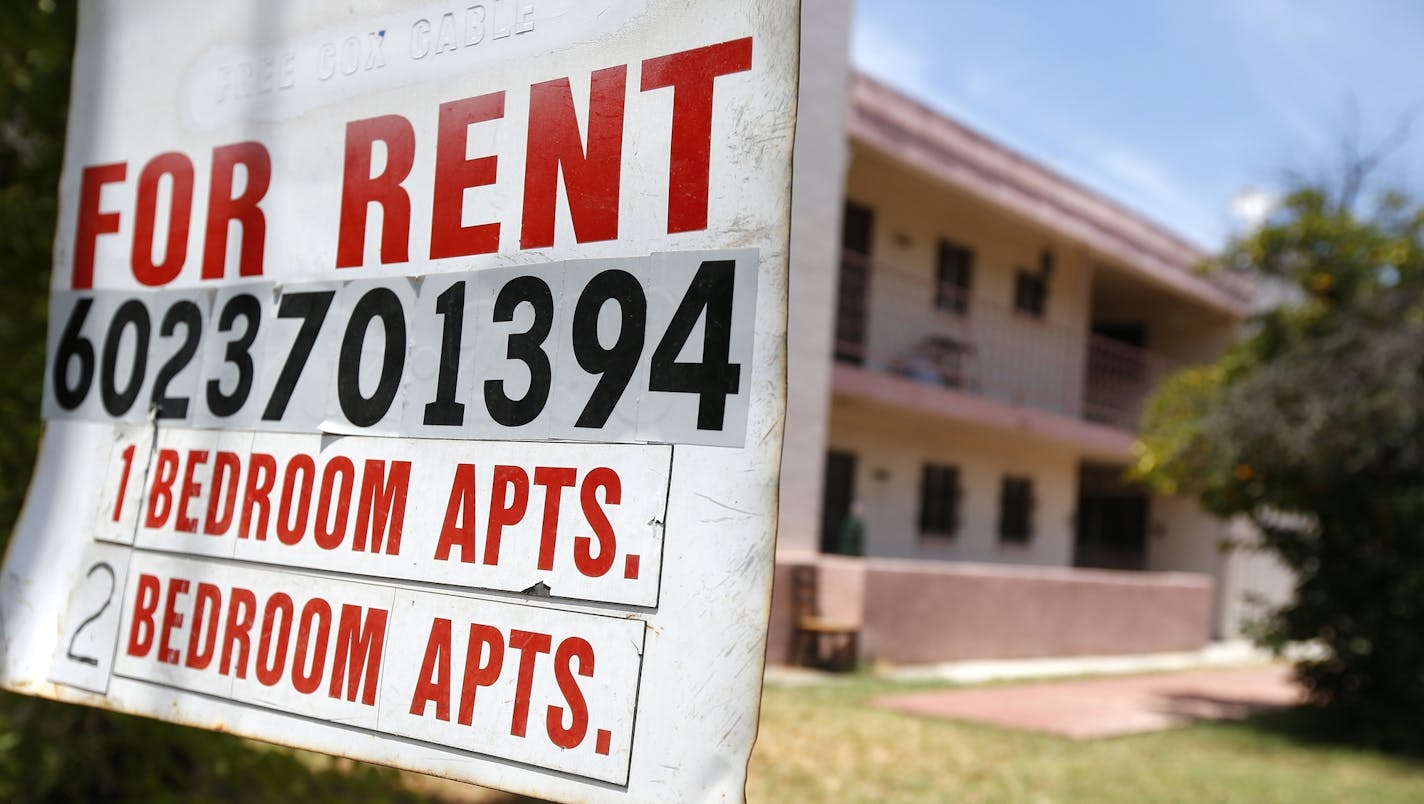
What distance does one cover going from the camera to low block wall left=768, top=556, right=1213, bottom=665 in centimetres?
1299

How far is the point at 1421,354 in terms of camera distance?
9086 millimetres

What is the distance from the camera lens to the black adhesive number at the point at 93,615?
1.80 metres

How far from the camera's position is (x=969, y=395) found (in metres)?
15.8

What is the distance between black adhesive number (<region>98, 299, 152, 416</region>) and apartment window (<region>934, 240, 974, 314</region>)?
49.6ft

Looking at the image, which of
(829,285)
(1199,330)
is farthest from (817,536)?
(1199,330)

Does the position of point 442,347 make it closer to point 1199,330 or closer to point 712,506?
point 712,506

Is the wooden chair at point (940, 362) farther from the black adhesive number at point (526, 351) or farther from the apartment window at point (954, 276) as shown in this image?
the black adhesive number at point (526, 351)

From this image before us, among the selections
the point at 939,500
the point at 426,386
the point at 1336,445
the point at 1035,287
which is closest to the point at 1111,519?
the point at 1035,287

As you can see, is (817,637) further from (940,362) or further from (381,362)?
(381,362)

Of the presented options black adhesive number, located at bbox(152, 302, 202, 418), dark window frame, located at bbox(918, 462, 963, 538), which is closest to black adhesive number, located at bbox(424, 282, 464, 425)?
black adhesive number, located at bbox(152, 302, 202, 418)

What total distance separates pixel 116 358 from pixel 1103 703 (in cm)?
1125

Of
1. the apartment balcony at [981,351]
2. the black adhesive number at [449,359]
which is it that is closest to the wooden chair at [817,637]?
the apartment balcony at [981,351]

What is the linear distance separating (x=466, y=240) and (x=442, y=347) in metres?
0.14

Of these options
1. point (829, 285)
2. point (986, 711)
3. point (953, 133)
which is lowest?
point (986, 711)
